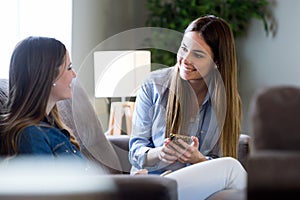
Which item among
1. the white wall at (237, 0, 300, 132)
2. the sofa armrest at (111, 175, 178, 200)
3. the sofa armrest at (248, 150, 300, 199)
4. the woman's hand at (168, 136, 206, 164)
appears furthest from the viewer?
the white wall at (237, 0, 300, 132)

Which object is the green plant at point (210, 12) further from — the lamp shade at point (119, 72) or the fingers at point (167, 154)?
the fingers at point (167, 154)

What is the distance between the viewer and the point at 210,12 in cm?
413

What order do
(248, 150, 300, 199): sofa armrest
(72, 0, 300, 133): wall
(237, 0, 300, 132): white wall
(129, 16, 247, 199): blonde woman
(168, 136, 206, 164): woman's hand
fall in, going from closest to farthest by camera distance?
(248, 150, 300, 199): sofa armrest → (168, 136, 206, 164): woman's hand → (129, 16, 247, 199): blonde woman → (72, 0, 300, 133): wall → (237, 0, 300, 132): white wall

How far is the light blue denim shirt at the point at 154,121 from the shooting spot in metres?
2.29

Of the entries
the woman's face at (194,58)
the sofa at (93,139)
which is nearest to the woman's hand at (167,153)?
the sofa at (93,139)

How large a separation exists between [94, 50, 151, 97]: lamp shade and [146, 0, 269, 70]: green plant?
1142mm

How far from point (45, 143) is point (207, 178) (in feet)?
1.73

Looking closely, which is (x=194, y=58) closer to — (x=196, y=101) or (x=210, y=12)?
(x=196, y=101)

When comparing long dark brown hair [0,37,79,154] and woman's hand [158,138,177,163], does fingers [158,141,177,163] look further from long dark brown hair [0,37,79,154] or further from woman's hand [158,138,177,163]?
long dark brown hair [0,37,79,154]

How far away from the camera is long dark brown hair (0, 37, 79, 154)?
1785 mm

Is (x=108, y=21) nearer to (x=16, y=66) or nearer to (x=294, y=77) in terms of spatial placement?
(x=294, y=77)

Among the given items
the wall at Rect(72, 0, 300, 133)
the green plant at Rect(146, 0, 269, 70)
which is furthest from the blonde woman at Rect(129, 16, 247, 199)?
the green plant at Rect(146, 0, 269, 70)

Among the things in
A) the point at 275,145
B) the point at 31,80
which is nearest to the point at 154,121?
the point at 31,80

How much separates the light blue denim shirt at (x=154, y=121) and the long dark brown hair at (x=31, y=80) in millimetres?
535
